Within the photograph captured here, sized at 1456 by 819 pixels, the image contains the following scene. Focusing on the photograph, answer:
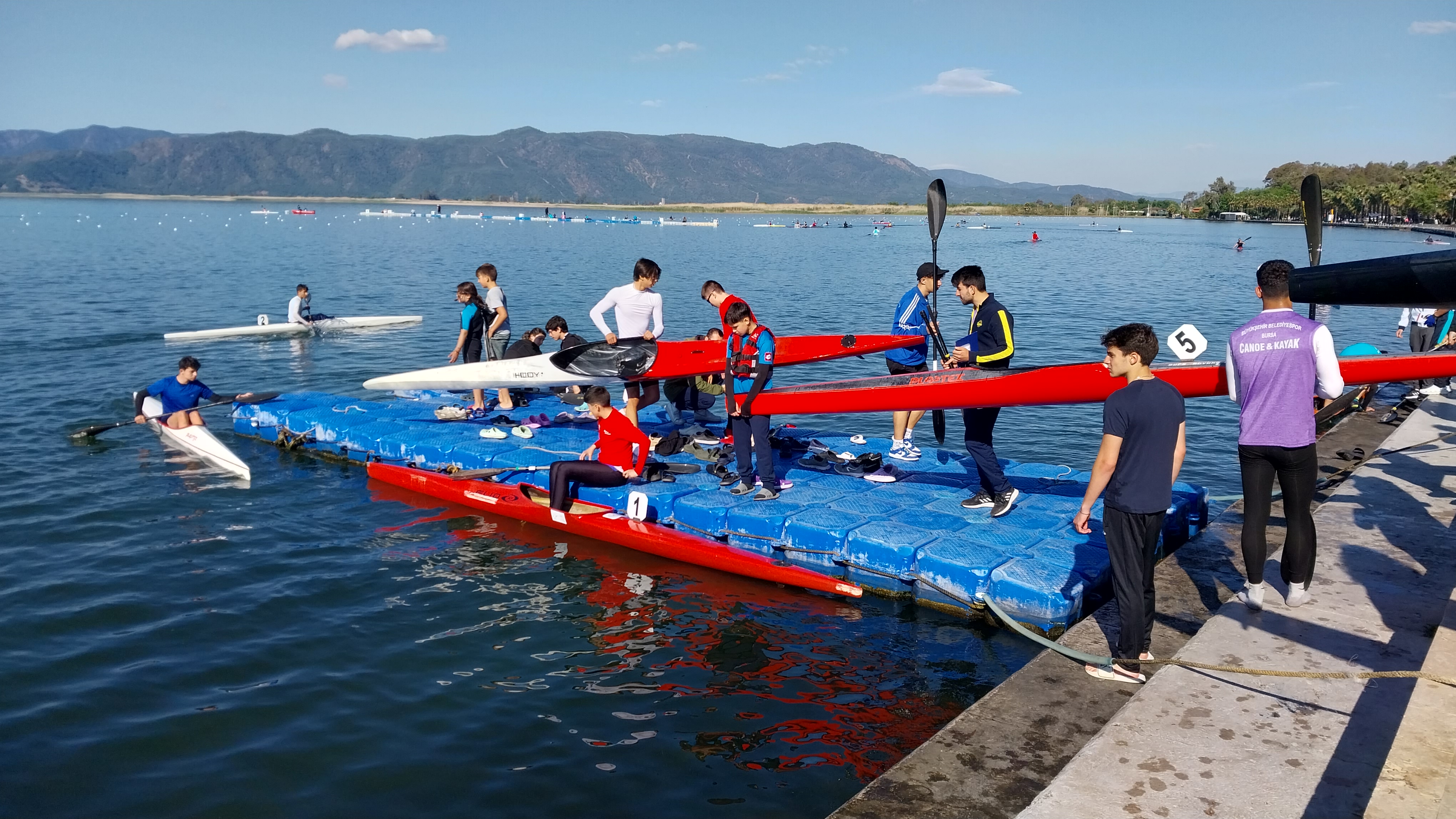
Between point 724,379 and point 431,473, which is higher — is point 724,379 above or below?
above

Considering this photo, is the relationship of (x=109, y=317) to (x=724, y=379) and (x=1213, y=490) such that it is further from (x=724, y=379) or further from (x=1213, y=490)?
(x=1213, y=490)

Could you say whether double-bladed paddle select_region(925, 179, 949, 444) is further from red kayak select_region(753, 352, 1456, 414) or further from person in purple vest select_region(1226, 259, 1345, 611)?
person in purple vest select_region(1226, 259, 1345, 611)

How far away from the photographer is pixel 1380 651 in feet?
21.2

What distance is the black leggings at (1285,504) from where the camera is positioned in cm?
682

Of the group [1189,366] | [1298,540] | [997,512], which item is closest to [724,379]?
[997,512]

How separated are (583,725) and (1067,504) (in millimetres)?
5951

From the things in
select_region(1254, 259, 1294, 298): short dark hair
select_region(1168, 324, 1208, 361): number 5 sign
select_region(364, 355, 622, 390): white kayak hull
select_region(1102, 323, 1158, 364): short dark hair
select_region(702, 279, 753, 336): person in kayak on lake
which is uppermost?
select_region(1254, 259, 1294, 298): short dark hair

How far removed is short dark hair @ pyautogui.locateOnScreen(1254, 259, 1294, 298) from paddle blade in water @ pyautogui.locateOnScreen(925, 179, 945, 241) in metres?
4.79

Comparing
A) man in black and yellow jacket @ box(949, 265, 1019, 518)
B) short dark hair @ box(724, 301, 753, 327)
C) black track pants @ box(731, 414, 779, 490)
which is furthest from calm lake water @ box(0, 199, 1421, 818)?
short dark hair @ box(724, 301, 753, 327)

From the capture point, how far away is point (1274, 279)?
672cm

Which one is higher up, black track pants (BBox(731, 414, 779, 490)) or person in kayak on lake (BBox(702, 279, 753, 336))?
person in kayak on lake (BBox(702, 279, 753, 336))

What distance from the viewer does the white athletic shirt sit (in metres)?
13.1

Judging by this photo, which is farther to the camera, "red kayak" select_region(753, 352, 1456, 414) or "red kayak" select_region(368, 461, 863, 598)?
"red kayak" select_region(368, 461, 863, 598)

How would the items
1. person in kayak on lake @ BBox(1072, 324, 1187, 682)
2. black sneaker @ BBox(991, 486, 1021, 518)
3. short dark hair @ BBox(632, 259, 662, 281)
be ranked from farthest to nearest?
1. short dark hair @ BBox(632, 259, 662, 281)
2. black sneaker @ BBox(991, 486, 1021, 518)
3. person in kayak on lake @ BBox(1072, 324, 1187, 682)
